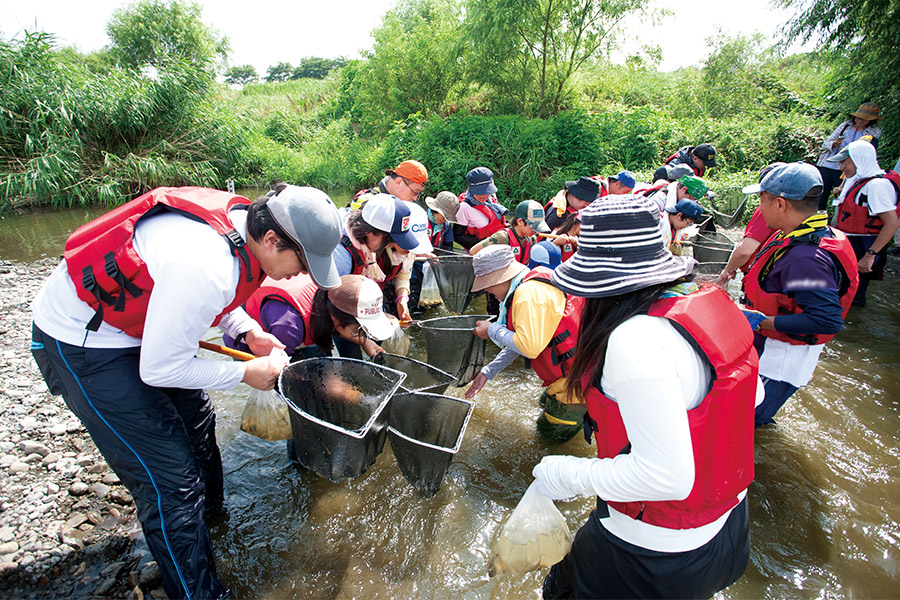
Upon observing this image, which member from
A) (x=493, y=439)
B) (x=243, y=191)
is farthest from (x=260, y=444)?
(x=243, y=191)

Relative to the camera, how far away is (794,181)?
92.0 inches

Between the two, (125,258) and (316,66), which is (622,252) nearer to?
(125,258)

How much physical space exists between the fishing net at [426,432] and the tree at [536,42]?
1366 cm

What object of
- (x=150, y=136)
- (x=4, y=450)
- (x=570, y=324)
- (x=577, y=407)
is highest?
(x=150, y=136)

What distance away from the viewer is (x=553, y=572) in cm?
179

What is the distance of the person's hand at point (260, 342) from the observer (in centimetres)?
235

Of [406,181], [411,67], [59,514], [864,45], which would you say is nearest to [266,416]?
[59,514]

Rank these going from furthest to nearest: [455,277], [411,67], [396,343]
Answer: [411,67] < [455,277] < [396,343]

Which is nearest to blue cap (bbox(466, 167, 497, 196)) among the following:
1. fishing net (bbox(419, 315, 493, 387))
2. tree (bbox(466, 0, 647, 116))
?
fishing net (bbox(419, 315, 493, 387))

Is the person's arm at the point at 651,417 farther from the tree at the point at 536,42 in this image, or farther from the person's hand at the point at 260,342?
the tree at the point at 536,42

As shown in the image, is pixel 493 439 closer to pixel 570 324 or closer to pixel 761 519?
pixel 570 324

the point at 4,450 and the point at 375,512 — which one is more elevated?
the point at 4,450

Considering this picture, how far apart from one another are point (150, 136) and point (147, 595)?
14184mm

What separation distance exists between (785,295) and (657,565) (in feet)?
6.14
